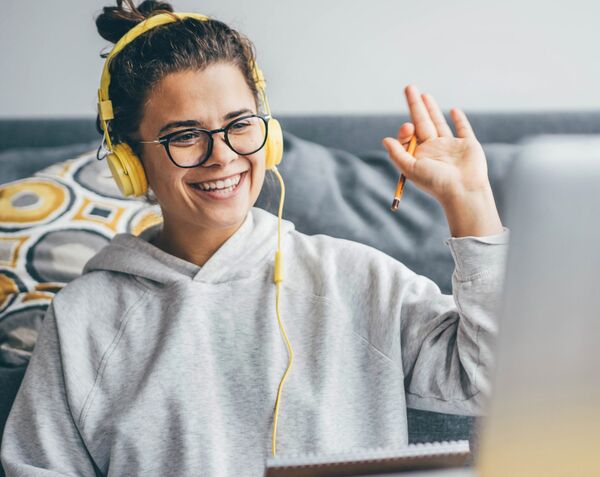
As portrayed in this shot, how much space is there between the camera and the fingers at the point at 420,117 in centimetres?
130

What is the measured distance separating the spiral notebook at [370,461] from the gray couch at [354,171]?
30.0 inches

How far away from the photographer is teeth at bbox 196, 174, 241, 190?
131cm

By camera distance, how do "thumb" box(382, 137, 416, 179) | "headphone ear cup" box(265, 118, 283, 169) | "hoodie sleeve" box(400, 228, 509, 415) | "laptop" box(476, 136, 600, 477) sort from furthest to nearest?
"headphone ear cup" box(265, 118, 283, 169) < "thumb" box(382, 137, 416, 179) < "hoodie sleeve" box(400, 228, 509, 415) < "laptop" box(476, 136, 600, 477)

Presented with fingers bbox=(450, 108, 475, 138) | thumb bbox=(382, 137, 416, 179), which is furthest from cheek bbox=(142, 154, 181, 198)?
fingers bbox=(450, 108, 475, 138)

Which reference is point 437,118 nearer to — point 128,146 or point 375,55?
point 128,146

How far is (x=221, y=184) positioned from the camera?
4.30ft

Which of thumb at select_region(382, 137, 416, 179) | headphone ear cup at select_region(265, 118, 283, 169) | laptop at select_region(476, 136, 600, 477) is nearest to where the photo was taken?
laptop at select_region(476, 136, 600, 477)

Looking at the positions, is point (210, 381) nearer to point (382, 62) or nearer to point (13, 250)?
point (13, 250)

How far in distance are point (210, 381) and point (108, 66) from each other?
589 millimetres

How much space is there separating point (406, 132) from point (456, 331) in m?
0.35

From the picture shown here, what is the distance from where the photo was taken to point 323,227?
1.79m

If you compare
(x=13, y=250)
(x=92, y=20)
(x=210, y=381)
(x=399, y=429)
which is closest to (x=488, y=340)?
(x=399, y=429)

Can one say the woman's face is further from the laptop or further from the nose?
the laptop

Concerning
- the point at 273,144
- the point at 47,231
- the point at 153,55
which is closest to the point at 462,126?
the point at 273,144
